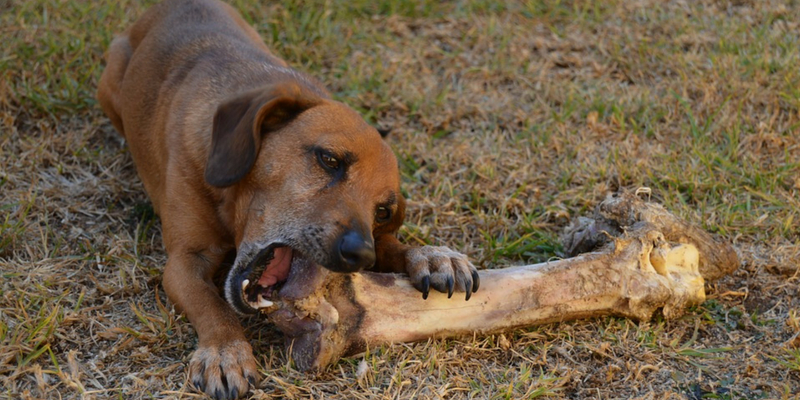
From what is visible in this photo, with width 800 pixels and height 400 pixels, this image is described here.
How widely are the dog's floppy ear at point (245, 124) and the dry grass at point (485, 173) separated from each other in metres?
0.69

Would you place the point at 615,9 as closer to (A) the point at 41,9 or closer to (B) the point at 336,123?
(B) the point at 336,123

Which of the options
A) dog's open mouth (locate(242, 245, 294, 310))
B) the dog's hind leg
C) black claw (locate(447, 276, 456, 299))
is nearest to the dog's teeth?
dog's open mouth (locate(242, 245, 294, 310))

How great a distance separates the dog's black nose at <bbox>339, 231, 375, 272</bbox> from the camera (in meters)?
3.02

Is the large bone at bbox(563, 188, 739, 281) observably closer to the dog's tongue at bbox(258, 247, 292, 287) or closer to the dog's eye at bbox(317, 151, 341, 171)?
the dog's eye at bbox(317, 151, 341, 171)

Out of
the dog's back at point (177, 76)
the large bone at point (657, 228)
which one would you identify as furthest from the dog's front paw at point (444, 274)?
the dog's back at point (177, 76)

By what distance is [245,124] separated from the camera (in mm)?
3266

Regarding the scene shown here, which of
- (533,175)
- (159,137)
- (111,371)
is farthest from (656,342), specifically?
(159,137)

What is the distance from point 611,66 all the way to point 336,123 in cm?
306

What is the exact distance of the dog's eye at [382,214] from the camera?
3.50 metres

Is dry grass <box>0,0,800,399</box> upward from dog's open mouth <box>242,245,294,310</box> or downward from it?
downward

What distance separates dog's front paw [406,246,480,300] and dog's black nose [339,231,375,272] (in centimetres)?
33

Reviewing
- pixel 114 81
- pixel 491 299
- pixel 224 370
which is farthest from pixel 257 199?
pixel 114 81

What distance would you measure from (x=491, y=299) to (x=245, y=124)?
118cm

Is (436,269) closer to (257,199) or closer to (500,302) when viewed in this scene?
(500,302)
